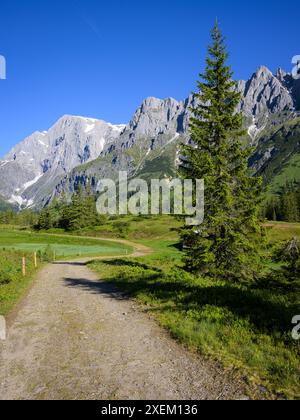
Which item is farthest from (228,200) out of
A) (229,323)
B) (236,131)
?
(229,323)

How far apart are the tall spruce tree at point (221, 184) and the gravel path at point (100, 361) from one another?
427 inches

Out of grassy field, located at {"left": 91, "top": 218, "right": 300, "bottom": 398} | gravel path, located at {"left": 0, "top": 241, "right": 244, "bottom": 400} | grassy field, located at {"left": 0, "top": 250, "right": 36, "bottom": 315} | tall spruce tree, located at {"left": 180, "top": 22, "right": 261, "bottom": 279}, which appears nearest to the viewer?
gravel path, located at {"left": 0, "top": 241, "right": 244, "bottom": 400}

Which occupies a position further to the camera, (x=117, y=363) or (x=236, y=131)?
(x=236, y=131)

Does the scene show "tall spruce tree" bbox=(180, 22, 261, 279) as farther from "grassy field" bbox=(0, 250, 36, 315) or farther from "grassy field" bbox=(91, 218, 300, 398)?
"grassy field" bbox=(0, 250, 36, 315)

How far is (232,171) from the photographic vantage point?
24.8 m

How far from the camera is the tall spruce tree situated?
23500mm

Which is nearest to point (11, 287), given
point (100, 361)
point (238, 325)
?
point (100, 361)

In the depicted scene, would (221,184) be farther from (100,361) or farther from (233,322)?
(100,361)

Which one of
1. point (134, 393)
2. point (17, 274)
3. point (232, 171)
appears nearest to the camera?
point (134, 393)

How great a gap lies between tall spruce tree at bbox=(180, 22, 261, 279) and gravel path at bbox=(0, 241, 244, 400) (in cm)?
1086

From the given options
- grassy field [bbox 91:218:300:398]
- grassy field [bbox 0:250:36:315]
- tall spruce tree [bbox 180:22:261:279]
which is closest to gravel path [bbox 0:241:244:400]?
grassy field [bbox 91:218:300:398]
